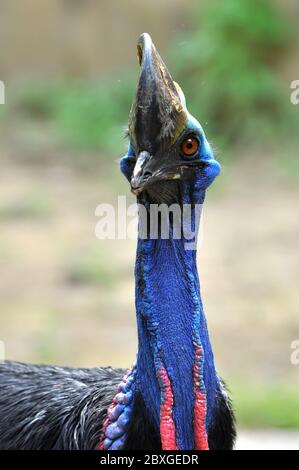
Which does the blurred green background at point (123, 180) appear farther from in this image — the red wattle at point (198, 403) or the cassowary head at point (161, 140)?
the cassowary head at point (161, 140)

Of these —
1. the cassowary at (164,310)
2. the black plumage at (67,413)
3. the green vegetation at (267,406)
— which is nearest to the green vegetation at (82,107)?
the green vegetation at (267,406)

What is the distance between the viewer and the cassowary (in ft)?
7.93

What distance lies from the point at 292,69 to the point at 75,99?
2.20 metres

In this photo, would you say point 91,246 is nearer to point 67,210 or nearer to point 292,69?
point 67,210

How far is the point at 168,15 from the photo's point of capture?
10.4 meters

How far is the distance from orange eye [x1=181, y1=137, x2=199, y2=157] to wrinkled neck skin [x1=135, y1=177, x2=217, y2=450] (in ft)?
0.28

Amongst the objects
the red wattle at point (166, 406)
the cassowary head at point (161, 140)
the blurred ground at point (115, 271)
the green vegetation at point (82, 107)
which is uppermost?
the green vegetation at point (82, 107)

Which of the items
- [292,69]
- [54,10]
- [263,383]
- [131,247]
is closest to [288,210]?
[131,247]

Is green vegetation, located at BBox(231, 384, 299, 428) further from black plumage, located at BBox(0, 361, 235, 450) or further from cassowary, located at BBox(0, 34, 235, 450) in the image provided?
cassowary, located at BBox(0, 34, 235, 450)

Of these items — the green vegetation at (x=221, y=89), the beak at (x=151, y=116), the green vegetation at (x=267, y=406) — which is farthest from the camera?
the green vegetation at (x=221, y=89)

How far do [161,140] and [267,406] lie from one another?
2.67 metres

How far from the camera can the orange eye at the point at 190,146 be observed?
2.50m

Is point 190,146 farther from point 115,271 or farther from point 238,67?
point 238,67

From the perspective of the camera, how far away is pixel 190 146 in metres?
2.52
